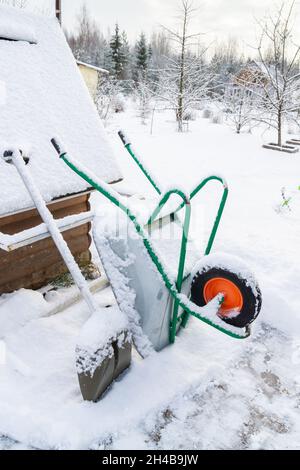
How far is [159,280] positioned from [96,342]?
23.2 inches

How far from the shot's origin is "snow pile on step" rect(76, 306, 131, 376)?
87.7 inches

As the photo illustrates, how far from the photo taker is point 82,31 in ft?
204

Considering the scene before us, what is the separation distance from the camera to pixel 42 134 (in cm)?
343

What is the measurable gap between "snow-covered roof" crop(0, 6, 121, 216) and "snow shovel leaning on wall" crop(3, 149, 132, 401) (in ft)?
1.84

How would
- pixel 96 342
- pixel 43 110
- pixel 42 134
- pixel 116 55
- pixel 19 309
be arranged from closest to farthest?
pixel 96 342, pixel 19 309, pixel 42 134, pixel 43 110, pixel 116 55

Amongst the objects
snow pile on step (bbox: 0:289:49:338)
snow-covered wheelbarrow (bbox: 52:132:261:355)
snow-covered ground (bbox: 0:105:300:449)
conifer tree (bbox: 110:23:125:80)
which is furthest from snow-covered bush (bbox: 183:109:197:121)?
snow-covered wheelbarrow (bbox: 52:132:261:355)

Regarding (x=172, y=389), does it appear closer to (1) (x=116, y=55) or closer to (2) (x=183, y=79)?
(2) (x=183, y=79)

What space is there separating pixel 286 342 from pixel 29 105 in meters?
3.25

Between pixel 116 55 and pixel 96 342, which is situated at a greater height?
pixel 116 55

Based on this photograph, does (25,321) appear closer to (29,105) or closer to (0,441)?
(0,441)

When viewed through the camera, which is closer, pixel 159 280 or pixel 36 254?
pixel 159 280

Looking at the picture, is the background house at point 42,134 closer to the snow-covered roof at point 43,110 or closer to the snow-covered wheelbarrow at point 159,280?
the snow-covered roof at point 43,110

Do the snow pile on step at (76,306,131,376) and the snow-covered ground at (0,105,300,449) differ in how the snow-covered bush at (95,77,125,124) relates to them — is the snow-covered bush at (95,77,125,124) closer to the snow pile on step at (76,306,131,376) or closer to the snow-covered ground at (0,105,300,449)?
the snow-covered ground at (0,105,300,449)

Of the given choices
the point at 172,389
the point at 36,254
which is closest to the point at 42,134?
the point at 36,254
